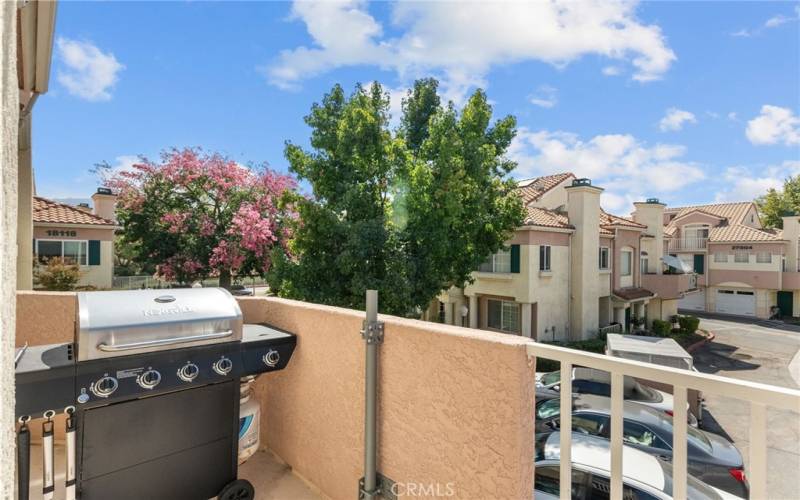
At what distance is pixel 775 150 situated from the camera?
2144 centimetres

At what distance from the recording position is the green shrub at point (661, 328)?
75.7ft

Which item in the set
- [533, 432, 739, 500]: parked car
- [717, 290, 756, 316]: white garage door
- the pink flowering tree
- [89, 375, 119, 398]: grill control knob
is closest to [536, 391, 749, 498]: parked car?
[533, 432, 739, 500]: parked car

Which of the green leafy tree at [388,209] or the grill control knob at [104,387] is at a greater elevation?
the green leafy tree at [388,209]

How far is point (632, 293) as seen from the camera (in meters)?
22.2

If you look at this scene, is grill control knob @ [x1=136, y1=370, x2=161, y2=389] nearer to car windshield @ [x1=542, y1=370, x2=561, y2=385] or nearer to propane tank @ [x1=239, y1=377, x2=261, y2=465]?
propane tank @ [x1=239, y1=377, x2=261, y2=465]

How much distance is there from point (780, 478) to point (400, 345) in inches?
397

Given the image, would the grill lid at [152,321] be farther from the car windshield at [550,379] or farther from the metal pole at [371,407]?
the car windshield at [550,379]

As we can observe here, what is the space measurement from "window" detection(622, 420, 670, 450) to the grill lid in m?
7.07

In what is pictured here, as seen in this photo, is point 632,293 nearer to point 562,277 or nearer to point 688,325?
point 688,325

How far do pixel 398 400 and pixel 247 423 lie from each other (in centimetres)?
162

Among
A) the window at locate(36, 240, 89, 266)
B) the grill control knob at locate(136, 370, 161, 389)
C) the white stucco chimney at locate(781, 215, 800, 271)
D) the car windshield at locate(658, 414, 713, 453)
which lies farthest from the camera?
the white stucco chimney at locate(781, 215, 800, 271)

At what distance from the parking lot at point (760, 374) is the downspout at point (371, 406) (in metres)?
2.35

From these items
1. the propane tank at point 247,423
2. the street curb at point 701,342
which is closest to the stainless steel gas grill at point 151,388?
the propane tank at point 247,423

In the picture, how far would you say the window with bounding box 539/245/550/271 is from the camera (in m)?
18.4
